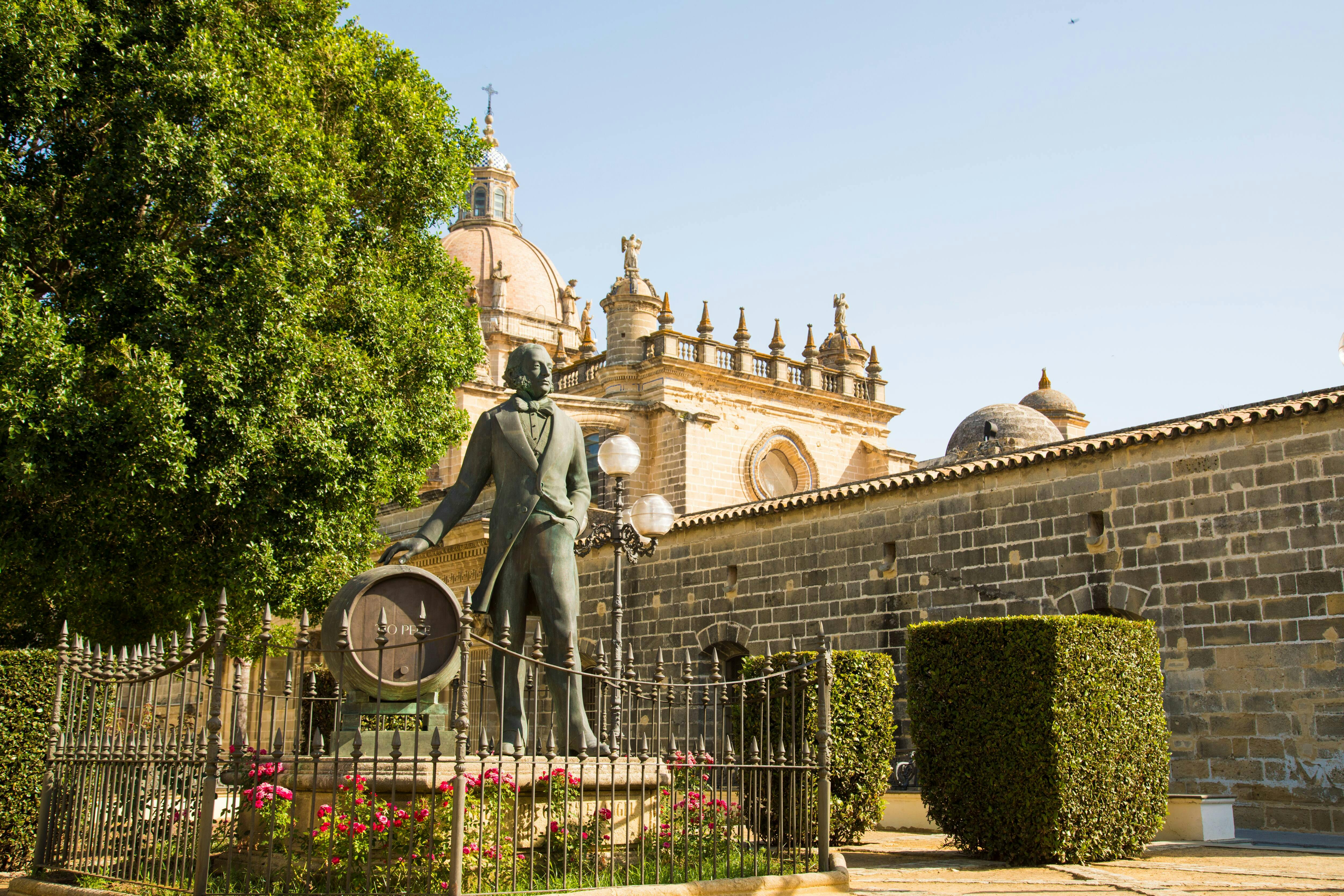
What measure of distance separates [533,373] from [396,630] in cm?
173

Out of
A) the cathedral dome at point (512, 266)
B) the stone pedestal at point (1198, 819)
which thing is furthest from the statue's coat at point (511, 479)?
the cathedral dome at point (512, 266)

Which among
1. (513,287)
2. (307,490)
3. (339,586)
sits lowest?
(339,586)

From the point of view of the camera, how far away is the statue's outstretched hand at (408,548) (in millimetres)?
6547

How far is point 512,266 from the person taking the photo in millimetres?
56938

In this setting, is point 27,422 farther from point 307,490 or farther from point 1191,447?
point 1191,447

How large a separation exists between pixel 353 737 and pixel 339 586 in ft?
23.3

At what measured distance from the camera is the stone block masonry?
11672 millimetres

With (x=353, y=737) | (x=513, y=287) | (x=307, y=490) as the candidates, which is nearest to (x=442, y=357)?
(x=307, y=490)

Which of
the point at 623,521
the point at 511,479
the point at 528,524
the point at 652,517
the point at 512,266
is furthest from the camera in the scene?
the point at 512,266

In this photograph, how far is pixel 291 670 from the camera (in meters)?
5.55

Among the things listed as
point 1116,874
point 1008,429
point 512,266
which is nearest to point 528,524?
point 1116,874

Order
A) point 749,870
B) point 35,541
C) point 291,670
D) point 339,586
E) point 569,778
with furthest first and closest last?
point 339,586
point 35,541
point 749,870
point 569,778
point 291,670

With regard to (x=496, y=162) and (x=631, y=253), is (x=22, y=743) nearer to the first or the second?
(x=631, y=253)

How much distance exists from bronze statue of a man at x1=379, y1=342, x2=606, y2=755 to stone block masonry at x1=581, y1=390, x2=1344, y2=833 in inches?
331
